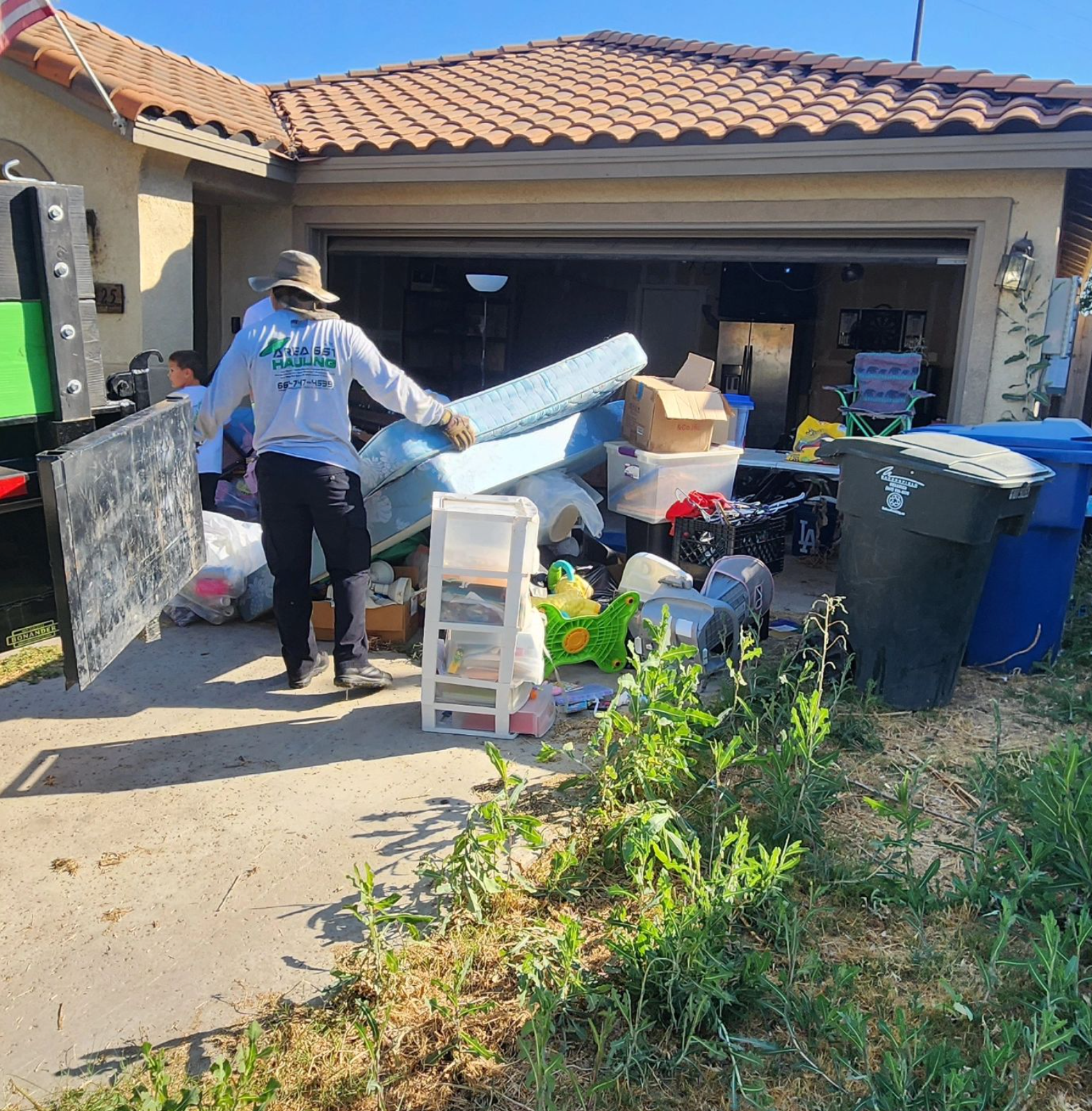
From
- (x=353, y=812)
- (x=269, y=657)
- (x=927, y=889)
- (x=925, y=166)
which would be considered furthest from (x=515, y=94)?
(x=927, y=889)

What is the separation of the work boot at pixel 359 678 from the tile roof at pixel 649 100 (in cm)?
443

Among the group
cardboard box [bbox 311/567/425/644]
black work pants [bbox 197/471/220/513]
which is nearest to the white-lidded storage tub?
cardboard box [bbox 311/567/425/644]

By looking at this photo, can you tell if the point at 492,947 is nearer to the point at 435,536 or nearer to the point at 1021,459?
the point at 435,536

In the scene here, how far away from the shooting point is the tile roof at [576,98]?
21.5 feet

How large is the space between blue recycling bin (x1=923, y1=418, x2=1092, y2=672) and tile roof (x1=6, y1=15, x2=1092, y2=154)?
2378 millimetres

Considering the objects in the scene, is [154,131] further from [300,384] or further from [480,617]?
[480,617]

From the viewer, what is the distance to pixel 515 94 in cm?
890

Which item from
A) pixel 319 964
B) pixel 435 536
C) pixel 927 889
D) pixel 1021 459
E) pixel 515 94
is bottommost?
pixel 319 964

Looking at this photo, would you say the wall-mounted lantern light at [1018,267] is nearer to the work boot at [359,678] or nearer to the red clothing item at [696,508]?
the red clothing item at [696,508]

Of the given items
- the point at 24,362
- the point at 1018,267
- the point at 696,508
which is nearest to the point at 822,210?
the point at 1018,267

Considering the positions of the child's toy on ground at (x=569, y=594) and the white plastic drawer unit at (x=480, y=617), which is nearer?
the white plastic drawer unit at (x=480, y=617)

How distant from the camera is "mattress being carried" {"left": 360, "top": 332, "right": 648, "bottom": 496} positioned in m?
5.33

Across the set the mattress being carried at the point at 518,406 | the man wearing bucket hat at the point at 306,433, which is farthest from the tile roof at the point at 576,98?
the man wearing bucket hat at the point at 306,433

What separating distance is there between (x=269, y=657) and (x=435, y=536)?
1548 mm
